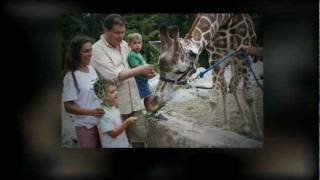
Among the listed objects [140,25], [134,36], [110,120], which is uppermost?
[140,25]

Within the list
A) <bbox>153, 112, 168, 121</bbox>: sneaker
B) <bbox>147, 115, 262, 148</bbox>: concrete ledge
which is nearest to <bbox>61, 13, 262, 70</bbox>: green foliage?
<bbox>153, 112, 168, 121</bbox>: sneaker

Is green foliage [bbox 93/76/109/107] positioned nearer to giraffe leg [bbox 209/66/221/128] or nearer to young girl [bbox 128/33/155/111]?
young girl [bbox 128/33/155/111]

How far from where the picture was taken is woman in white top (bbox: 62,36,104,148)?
5.14 metres

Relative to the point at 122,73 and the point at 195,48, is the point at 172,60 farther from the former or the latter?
the point at 122,73

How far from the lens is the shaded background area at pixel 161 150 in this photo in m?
5.12

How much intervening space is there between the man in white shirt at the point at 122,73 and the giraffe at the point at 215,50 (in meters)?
0.22

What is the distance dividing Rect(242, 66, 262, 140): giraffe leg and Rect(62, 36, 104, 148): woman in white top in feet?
4.70

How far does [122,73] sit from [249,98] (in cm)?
128

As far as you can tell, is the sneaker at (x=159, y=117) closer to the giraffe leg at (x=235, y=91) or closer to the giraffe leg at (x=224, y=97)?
the giraffe leg at (x=224, y=97)

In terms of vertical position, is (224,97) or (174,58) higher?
(174,58)

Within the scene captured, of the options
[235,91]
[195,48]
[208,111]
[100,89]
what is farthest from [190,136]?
[100,89]

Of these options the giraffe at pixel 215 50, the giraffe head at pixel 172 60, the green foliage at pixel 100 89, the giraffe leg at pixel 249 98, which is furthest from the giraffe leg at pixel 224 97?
the green foliage at pixel 100 89

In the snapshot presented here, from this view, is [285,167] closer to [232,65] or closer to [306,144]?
[306,144]

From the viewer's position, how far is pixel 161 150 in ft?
16.9
